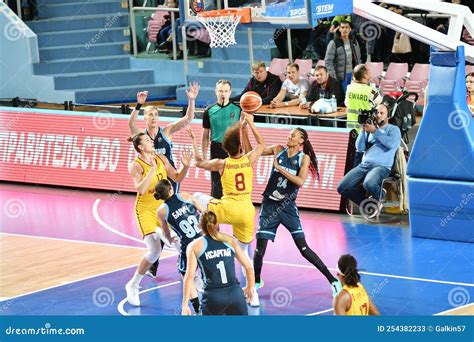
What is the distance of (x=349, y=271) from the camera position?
404 inches

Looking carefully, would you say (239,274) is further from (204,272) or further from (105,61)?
(105,61)

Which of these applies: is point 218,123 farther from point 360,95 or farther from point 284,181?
point 360,95

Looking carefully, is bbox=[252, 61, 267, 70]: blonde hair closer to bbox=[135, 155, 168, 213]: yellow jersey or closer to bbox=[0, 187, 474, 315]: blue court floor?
bbox=[0, 187, 474, 315]: blue court floor

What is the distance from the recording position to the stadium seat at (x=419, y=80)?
20766mm

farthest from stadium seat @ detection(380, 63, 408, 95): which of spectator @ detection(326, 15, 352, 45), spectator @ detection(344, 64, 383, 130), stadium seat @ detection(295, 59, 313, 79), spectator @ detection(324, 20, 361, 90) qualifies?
spectator @ detection(344, 64, 383, 130)

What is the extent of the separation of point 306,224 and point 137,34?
10361 mm

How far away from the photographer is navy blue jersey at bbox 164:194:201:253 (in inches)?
492

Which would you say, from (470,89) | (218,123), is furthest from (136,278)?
(470,89)

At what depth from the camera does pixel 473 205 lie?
1561cm

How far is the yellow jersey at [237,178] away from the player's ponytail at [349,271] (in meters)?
3.11

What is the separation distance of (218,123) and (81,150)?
184 inches

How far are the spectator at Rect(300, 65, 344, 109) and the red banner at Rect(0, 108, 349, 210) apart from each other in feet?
4.03

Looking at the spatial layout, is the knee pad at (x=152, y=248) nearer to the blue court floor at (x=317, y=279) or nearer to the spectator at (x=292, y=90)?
the blue court floor at (x=317, y=279)
